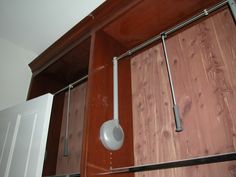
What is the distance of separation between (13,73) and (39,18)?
0.55 m

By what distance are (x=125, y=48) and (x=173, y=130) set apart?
0.72m

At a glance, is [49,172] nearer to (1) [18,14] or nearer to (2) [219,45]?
(1) [18,14]

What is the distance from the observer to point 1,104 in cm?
168

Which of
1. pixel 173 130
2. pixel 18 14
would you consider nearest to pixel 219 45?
pixel 173 130

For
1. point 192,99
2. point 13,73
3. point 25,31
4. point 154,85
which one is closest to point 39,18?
point 25,31

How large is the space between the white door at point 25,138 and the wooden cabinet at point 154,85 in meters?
0.24

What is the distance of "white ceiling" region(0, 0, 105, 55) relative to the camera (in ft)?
5.19

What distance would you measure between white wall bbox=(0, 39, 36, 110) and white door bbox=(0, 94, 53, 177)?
0.87 feet

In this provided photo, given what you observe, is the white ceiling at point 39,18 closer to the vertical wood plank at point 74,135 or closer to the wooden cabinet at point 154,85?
the wooden cabinet at point 154,85

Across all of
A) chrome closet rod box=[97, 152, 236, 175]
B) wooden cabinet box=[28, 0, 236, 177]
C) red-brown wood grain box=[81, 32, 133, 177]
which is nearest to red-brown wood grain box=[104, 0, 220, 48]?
wooden cabinet box=[28, 0, 236, 177]

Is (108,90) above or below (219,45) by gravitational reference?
below

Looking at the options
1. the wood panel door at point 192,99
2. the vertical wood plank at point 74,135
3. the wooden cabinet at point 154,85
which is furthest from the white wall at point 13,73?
the wood panel door at point 192,99

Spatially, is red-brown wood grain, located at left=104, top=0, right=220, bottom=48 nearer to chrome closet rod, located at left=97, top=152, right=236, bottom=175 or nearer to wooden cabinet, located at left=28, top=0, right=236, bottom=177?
wooden cabinet, located at left=28, top=0, right=236, bottom=177

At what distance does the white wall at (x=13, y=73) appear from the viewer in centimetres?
174
